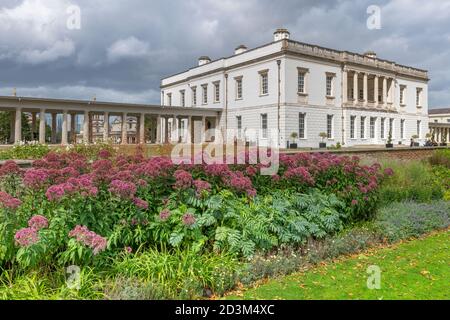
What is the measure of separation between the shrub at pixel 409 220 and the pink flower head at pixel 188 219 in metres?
4.48

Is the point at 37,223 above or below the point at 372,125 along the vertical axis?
below

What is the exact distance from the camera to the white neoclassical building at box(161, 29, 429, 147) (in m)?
36.2

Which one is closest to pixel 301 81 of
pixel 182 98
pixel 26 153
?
pixel 182 98

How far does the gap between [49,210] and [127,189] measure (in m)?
1.10

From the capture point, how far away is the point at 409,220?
27.0 ft

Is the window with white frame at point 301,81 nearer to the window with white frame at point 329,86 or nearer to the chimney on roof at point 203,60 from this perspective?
the window with white frame at point 329,86

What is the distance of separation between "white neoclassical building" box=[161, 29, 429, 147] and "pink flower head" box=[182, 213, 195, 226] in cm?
3092

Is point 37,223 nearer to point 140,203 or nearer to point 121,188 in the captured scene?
point 121,188

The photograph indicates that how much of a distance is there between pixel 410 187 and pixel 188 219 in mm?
8720

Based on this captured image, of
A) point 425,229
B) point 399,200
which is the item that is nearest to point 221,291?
point 425,229

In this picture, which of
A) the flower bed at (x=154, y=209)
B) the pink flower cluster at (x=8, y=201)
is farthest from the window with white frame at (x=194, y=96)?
the pink flower cluster at (x=8, y=201)

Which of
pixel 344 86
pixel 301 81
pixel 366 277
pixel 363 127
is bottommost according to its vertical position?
pixel 366 277

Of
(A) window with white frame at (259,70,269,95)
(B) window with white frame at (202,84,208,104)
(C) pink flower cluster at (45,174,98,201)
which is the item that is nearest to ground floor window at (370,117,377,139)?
(A) window with white frame at (259,70,269,95)

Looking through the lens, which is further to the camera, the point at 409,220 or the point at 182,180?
the point at 409,220
